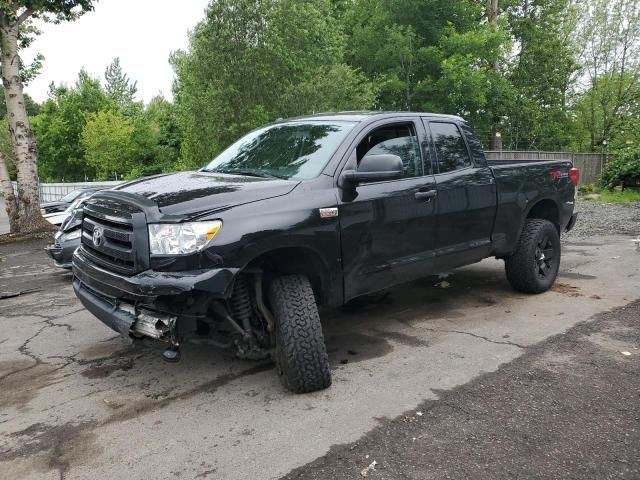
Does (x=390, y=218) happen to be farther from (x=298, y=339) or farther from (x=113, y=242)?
(x=113, y=242)

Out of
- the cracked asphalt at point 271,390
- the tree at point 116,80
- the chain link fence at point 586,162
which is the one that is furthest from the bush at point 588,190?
the tree at point 116,80

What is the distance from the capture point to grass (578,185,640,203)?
17141 millimetres

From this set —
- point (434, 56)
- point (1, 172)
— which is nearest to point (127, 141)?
point (434, 56)

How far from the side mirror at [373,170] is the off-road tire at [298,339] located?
2.93 feet

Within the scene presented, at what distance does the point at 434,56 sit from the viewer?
2673cm

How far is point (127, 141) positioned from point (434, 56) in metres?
24.7

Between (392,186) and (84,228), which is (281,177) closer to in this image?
(392,186)

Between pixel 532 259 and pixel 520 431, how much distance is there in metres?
3.04

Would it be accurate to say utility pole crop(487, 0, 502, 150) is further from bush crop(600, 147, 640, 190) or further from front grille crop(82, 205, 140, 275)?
front grille crop(82, 205, 140, 275)

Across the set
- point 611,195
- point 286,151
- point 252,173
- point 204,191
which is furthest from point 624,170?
point 204,191

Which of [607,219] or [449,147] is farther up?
[449,147]

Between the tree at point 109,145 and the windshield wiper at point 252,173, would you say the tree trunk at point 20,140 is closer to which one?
the windshield wiper at point 252,173

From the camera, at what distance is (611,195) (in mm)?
17938

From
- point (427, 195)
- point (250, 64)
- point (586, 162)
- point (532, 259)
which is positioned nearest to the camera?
point (427, 195)
